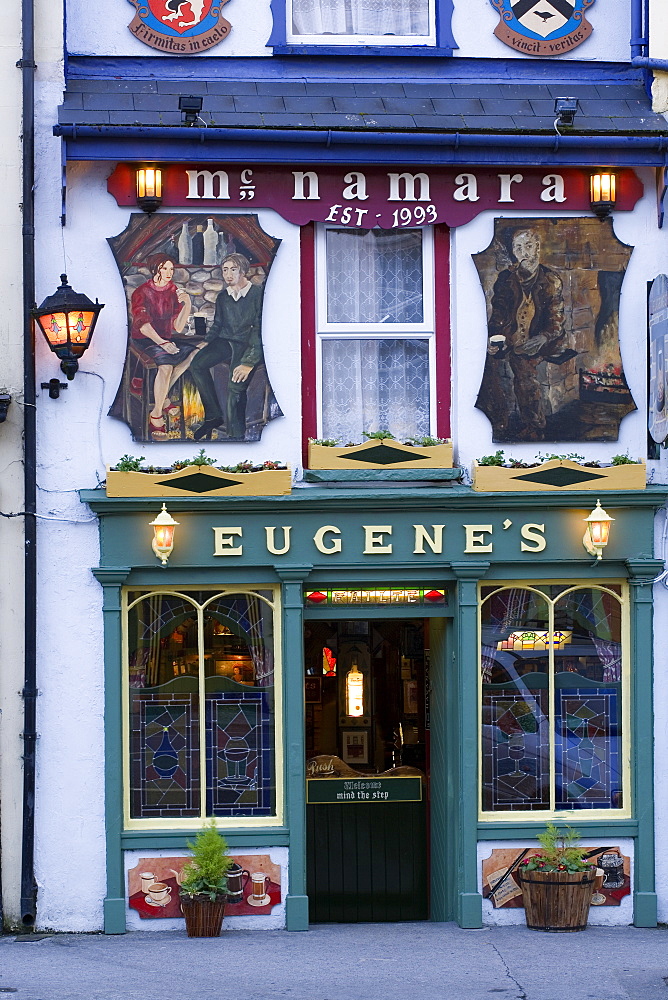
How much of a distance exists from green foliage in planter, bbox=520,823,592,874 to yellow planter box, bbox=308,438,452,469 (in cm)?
302

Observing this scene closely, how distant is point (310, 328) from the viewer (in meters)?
11.1

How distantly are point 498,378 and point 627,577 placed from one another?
6.28 ft

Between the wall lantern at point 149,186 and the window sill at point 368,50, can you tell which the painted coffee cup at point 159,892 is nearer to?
the wall lantern at point 149,186

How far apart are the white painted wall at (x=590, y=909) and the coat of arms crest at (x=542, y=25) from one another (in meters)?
6.44

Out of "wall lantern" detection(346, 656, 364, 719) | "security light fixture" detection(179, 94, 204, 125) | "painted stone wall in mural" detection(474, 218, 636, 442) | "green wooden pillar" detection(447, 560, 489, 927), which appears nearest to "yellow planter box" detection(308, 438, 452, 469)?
"painted stone wall in mural" detection(474, 218, 636, 442)

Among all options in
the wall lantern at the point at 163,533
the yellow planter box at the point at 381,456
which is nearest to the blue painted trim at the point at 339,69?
the yellow planter box at the point at 381,456

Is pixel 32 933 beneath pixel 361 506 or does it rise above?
beneath

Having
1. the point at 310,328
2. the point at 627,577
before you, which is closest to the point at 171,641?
the point at 310,328

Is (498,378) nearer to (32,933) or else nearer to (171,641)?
(171,641)

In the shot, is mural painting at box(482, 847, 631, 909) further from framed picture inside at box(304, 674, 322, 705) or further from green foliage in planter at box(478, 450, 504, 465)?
framed picture inside at box(304, 674, 322, 705)

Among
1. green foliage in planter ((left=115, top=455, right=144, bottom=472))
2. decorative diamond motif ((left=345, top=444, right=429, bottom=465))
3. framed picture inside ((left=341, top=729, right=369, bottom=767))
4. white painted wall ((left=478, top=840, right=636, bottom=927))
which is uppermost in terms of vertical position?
decorative diamond motif ((left=345, top=444, right=429, bottom=465))

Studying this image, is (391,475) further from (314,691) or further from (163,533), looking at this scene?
(314,691)

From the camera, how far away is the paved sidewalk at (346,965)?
9.23 meters

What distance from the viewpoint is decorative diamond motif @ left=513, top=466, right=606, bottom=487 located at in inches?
428
